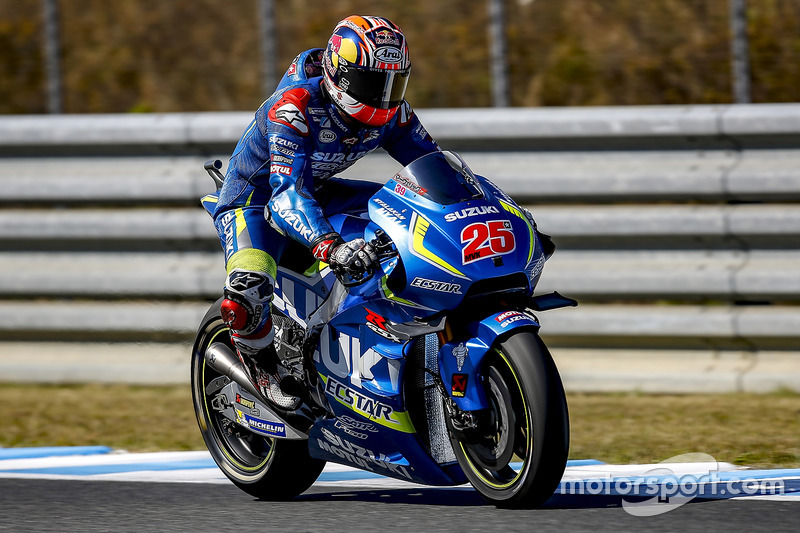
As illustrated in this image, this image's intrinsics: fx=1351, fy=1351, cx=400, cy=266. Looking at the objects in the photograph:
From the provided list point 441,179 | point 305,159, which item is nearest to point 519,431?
point 441,179

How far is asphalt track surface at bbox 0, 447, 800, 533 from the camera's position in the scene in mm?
4559

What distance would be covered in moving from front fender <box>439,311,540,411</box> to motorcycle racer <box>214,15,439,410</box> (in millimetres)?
431

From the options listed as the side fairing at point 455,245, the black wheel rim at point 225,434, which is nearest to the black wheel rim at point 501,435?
the side fairing at point 455,245

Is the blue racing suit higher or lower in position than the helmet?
lower

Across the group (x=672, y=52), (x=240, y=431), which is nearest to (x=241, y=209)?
(x=240, y=431)

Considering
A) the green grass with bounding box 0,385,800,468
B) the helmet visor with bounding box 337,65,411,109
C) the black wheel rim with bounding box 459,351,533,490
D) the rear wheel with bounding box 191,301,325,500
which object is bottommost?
the green grass with bounding box 0,385,800,468

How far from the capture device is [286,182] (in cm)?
518

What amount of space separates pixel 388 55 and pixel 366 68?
0.10 metres

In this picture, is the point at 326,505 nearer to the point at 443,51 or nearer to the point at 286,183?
the point at 286,183

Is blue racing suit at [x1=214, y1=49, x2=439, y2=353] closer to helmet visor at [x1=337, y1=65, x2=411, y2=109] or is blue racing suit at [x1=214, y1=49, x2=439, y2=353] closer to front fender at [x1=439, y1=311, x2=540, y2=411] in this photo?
helmet visor at [x1=337, y1=65, x2=411, y2=109]

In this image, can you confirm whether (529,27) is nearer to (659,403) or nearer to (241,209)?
(659,403)

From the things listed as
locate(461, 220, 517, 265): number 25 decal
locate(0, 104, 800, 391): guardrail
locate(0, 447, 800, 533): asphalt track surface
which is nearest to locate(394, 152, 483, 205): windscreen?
locate(461, 220, 517, 265): number 25 decal

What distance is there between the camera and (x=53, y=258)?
8.70 meters

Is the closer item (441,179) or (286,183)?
(441,179)
